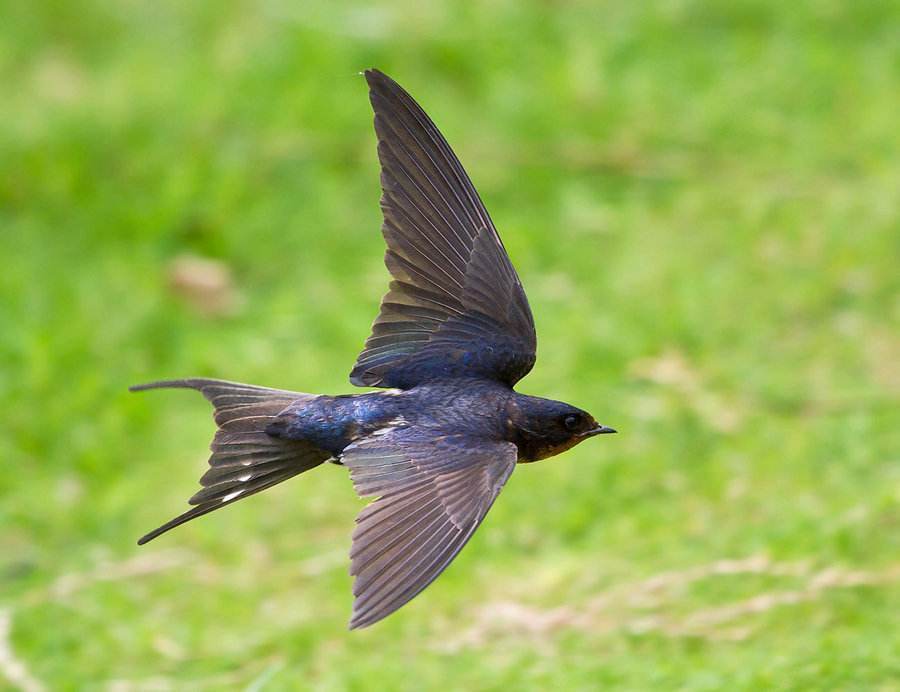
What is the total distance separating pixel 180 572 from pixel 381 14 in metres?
3.94

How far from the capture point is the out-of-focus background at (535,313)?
499cm

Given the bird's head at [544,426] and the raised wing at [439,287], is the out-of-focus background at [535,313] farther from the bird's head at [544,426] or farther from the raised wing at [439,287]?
the raised wing at [439,287]

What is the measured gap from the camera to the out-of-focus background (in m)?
4.99

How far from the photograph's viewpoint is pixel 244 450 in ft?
13.1

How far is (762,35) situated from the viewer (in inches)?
338

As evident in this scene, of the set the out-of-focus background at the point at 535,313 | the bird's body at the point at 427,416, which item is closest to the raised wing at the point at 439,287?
the bird's body at the point at 427,416

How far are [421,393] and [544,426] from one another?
1.11 ft

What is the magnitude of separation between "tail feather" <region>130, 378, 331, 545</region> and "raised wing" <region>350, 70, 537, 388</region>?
26 centimetres

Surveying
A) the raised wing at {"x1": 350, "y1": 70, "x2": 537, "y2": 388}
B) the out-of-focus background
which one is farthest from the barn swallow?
the out-of-focus background

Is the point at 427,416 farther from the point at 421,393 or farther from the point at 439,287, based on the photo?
the point at 439,287

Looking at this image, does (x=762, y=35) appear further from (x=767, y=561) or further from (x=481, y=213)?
(x=481, y=213)

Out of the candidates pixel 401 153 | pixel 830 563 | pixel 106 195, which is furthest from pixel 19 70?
pixel 830 563

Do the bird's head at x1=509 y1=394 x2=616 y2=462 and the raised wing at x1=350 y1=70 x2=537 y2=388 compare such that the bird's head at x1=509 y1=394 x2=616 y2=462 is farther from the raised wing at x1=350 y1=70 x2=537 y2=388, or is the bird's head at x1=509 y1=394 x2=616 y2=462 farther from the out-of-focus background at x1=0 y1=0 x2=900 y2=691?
the out-of-focus background at x1=0 y1=0 x2=900 y2=691

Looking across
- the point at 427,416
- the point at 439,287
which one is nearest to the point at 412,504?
the point at 427,416
